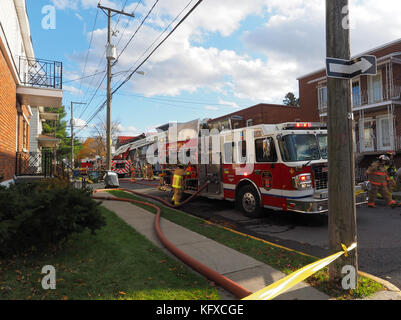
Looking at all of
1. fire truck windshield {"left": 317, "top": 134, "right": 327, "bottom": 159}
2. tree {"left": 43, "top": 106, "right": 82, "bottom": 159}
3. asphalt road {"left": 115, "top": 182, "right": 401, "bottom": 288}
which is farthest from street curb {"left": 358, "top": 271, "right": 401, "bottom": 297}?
tree {"left": 43, "top": 106, "right": 82, "bottom": 159}

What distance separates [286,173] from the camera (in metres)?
6.70

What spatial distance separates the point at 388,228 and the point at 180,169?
625 centimetres

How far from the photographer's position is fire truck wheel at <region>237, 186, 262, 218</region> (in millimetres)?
7578

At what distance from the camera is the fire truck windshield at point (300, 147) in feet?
22.2

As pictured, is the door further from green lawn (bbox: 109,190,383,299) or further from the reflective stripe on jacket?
the reflective stripe on jacket

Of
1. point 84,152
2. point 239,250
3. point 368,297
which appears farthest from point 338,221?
point 84,152

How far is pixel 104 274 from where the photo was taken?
363 centimetres

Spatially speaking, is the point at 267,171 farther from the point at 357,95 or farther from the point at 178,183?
the point at 357,95

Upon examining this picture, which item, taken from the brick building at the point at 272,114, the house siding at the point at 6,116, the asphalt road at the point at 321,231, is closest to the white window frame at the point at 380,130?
the brick building at the point at 272,114

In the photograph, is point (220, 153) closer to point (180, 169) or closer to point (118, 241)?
point (180, 169)

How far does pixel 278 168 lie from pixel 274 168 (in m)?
0.13

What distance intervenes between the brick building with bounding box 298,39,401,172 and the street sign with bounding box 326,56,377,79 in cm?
1794

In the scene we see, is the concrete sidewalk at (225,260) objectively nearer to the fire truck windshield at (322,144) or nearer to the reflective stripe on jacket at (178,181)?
the reflective stripe on jacket at (178,181)

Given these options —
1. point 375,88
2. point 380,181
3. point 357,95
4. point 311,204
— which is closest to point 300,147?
point 311,204
